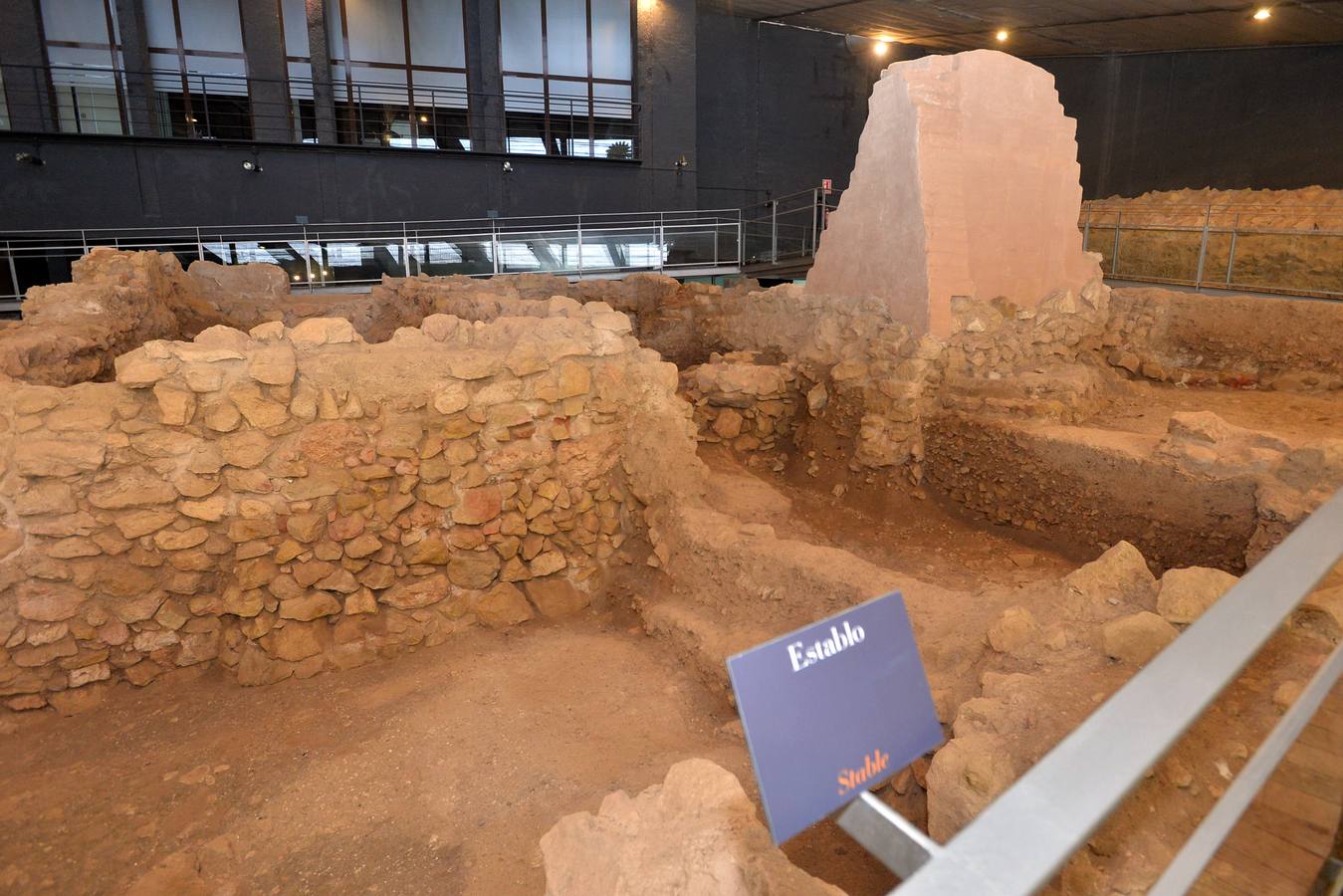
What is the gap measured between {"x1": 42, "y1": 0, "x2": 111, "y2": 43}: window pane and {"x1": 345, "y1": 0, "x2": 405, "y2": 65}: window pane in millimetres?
3324

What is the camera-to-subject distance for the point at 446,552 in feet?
13.2

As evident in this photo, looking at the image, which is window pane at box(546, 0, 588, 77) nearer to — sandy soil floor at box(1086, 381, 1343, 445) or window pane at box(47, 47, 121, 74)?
window pane at box(47, 47, 121, 74)

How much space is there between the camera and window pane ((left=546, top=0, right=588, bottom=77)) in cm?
1343

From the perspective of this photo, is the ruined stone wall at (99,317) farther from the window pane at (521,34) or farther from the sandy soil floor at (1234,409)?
the window pane at (521,34)

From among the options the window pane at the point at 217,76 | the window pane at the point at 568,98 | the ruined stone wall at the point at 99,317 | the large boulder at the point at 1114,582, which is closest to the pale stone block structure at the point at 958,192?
the large boulder at the point at 1114,582

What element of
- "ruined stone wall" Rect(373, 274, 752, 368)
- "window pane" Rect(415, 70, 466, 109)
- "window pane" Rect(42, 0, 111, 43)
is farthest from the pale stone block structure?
"window pane" Rect(42, 0, 111, 43)

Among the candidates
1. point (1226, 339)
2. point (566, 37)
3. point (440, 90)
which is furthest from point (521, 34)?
point (1226, 339)

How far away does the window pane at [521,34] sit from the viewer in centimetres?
1321

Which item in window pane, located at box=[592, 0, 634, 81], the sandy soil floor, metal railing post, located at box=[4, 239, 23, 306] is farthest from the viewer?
window pane, located at box=[592, 0, 634, 81]

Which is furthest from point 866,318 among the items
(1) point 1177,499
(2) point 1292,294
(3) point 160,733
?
(3) point 160,733

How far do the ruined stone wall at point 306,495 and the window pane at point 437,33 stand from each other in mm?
10793

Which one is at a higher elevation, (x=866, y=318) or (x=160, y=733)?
(x=866, y=318)

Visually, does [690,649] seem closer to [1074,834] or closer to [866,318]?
[1074,834]

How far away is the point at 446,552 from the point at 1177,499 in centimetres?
437
